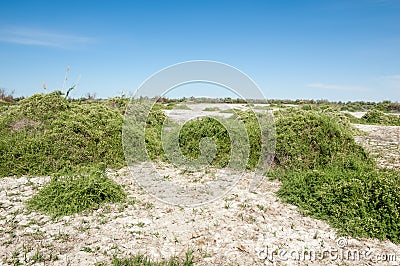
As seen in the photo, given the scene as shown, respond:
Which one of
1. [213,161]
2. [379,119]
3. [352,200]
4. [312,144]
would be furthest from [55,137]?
[379,119]

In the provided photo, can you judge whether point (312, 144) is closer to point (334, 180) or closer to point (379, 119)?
point (334, 180)

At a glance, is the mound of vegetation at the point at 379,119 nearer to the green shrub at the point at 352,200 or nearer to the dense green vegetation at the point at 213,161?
the dense green vegetation at the point at 213,161

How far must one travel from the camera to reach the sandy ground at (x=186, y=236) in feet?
11.9

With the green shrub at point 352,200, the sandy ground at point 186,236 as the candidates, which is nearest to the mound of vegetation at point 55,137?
the sandy ground at point 186,236

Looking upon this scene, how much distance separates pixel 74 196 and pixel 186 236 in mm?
1880

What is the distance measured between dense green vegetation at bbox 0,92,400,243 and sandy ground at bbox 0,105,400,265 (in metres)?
0.30

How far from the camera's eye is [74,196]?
4.89m

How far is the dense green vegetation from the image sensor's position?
4.62m

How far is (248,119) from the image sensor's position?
8.57 meters

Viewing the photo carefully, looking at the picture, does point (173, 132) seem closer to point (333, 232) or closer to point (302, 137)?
point (302, 137)

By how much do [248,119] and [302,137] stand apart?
2.15m

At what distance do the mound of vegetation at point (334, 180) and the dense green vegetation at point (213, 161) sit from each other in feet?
0.05

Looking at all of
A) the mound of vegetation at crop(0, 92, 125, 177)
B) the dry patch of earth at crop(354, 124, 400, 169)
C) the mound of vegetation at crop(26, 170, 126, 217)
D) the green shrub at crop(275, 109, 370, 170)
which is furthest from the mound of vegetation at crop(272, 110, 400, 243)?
the mound of vegetation at crop(0, 92, 125, 177)

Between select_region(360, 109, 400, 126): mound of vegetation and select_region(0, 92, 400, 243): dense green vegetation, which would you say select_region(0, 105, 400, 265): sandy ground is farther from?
select_region(360, 109, 400, 126): mound of vegetation
